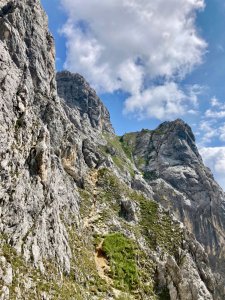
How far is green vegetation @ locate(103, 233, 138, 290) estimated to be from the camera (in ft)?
201

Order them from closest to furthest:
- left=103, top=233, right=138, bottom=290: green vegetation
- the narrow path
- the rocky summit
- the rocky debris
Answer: the rocky summit → left=103, top=233, right=138, bottom=290: green vegetation → the narrow path → the rocky debris

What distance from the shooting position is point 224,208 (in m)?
199

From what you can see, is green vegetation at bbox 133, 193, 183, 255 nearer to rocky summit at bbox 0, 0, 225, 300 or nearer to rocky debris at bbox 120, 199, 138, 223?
rocky summit at bbox 0, 0, 225, 300

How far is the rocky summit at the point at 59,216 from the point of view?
42.6m

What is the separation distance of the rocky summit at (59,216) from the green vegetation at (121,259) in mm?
191

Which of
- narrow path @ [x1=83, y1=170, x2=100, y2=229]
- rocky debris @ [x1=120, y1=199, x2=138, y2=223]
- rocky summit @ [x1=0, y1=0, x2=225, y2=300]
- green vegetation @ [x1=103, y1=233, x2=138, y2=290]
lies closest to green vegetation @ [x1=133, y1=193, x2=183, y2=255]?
rocky summit @ [x1=0, y1=0, x2=225, y2=300]

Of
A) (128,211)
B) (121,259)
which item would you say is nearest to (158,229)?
(128,211)

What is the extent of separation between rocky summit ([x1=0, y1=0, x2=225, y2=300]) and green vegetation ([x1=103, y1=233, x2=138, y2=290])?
19cm

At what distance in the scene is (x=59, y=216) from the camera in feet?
185

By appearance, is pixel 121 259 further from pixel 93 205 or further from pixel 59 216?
pixel 93 205

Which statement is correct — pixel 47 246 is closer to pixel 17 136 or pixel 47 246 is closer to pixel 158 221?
pixel 17 136

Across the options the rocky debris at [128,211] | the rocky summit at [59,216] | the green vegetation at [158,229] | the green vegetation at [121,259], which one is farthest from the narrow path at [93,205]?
the green vegetation at [158,229]

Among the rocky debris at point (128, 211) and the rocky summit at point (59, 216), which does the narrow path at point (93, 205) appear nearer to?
the rocky summit at point (59, 216)

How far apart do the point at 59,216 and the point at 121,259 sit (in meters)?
16.8
